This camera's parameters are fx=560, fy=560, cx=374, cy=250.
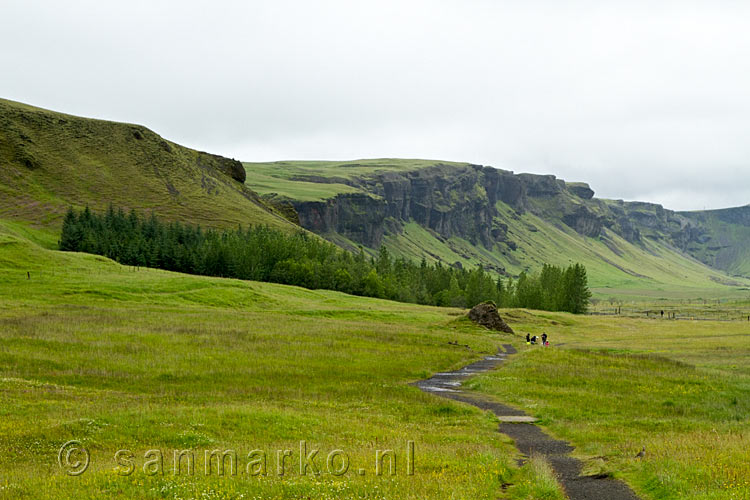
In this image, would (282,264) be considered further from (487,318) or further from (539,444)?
(539,444)

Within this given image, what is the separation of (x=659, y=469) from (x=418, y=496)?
8216 millimetres

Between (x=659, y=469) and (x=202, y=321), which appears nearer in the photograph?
(x=659, y=469)

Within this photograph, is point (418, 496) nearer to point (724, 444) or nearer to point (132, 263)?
point (724, 444)

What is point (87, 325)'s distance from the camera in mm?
54250

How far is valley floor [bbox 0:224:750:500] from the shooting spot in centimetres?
1511

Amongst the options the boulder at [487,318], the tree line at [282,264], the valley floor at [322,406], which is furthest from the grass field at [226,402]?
the tree line at [282,264]

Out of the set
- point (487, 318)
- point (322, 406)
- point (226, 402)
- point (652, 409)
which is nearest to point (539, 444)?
point (322, 406)

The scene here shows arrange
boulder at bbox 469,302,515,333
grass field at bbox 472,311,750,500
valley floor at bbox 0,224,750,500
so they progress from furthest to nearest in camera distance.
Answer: boulder at bbox 469,302,515,333, grass field at bbox 472,311,750,500, valley floor at bbox 0,224,750,500

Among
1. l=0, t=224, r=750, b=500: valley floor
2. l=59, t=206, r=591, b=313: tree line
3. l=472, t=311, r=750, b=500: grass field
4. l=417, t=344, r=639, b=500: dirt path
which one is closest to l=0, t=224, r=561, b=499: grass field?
l=0, t=224, r=750, b=500: valley floor

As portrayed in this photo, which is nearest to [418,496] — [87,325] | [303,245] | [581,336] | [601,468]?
[601,468]

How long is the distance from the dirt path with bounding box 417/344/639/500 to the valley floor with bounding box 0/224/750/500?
2.25ft

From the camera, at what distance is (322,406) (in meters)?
30.5

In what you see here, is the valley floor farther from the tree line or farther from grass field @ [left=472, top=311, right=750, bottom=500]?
the tree line

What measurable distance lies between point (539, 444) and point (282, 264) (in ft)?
427
